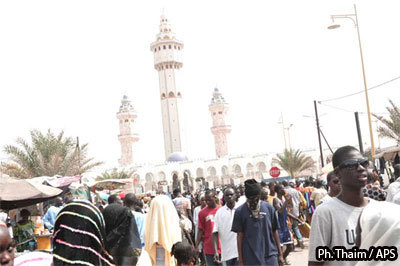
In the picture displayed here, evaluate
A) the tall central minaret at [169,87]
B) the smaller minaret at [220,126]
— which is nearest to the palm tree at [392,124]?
the tall central minaret at [169,87]

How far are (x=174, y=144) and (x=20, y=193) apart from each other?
7076 cm

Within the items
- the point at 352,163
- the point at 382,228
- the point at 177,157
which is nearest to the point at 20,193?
the point at 352,163

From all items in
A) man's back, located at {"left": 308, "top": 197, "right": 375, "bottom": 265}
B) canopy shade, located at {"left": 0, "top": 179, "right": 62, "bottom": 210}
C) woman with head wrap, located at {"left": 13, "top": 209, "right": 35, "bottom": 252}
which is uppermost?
canopy shade, located at {"left": 0, "top": 179, "right": 62, "bottom": 210}

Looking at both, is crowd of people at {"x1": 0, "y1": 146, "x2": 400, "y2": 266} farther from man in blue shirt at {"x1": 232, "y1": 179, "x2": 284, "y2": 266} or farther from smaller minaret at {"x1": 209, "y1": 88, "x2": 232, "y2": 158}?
smaller minaret at {"x1": 209, "y1": 88, "x2": 232, "y2": 158}

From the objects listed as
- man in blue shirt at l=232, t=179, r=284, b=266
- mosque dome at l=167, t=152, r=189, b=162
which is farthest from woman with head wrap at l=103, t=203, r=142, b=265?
mosque dome at l=167, t=152, r=189, b=162

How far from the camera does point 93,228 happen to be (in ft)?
11.5

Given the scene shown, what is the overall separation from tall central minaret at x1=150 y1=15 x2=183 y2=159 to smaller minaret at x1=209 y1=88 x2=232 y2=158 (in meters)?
9.26

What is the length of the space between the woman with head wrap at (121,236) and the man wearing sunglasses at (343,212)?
2.54 meters

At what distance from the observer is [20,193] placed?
8062 mm

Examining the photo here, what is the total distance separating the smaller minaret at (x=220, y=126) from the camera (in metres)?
85.2

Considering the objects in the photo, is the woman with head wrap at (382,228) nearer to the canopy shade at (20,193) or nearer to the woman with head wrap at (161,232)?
the woman with head wrap at (161,232)

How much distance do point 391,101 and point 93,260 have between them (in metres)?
20.9

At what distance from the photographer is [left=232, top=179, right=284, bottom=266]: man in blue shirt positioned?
4.86m

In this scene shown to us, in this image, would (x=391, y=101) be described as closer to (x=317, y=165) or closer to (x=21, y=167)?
(x=21, y=167)
